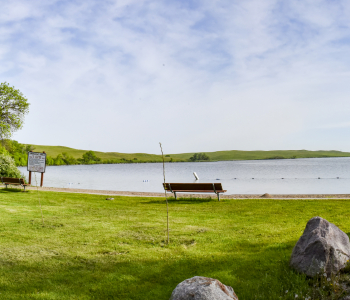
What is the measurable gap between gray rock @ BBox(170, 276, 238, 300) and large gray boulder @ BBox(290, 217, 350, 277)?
1872mm

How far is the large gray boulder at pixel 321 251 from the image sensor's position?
4409 mm

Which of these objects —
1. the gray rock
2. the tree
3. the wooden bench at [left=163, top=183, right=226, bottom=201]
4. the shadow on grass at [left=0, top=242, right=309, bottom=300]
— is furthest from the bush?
the gray rock

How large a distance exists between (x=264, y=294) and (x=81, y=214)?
27.7ft

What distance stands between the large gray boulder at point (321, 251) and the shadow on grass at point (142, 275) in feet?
0.73

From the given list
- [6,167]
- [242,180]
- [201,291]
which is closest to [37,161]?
[6,167]

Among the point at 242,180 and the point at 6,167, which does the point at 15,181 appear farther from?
the point at 242,180

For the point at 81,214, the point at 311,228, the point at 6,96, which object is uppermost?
the point at 6,96

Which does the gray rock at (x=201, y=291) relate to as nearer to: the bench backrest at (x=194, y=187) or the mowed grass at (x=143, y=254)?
the mowed grass at (x=143, y=254)

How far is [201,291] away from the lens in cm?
317

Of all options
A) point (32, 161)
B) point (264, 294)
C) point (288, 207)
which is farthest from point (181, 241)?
point (32, 161)

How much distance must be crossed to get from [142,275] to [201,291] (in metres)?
2.19

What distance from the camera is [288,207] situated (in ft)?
39.4

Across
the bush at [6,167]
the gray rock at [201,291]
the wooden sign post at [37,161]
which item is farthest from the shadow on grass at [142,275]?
the bush at [6,167]

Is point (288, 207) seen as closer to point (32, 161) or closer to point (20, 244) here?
point (20, 244)
